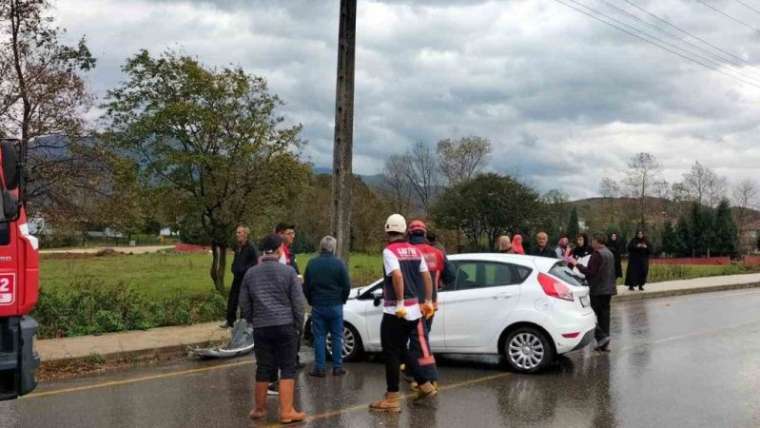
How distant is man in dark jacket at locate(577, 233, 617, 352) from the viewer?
38.2 ft

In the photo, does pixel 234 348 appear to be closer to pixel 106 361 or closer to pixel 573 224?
pixel 106 361

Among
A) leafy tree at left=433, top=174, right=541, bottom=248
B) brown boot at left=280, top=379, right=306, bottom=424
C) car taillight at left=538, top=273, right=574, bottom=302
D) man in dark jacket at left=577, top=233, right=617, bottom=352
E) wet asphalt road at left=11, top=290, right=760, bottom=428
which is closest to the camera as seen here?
brown boot at left=280, top=379, right=306, bottom=424

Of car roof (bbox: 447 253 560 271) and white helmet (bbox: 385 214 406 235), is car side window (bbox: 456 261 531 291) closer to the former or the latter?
car roof (bbox: 447 253 560 271)

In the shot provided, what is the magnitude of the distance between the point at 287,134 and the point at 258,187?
1.52 meters

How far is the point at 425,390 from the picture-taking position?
7.99m

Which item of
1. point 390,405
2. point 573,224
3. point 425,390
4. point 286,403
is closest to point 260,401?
point 286,403

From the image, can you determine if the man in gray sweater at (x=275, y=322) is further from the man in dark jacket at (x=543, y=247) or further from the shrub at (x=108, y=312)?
the man in dark jacket at (x=543, y=247)

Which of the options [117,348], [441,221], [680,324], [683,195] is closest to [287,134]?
[117,348]

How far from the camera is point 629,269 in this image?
23.3 metres

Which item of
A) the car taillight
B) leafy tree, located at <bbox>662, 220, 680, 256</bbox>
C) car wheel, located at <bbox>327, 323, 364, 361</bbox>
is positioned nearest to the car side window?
the car taillight

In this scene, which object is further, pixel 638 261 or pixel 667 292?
pixel 667 292

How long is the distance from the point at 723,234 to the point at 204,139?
67286mm

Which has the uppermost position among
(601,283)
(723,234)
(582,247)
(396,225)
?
(723,234)

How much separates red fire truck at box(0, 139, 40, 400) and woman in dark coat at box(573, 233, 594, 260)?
39.8 feet
